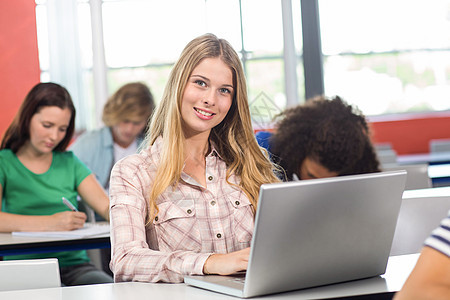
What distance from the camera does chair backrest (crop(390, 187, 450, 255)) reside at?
208 cm

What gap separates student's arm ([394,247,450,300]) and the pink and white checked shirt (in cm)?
79

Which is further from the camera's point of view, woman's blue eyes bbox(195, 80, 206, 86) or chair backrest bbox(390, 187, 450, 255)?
chair backrest bbox(390, 187, 450, 255)

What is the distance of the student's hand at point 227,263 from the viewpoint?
1.42 meters

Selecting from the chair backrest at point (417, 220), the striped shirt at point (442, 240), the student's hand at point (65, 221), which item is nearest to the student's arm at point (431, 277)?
the striped shirt at point (442, 240)

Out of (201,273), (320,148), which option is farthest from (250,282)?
(320,148)

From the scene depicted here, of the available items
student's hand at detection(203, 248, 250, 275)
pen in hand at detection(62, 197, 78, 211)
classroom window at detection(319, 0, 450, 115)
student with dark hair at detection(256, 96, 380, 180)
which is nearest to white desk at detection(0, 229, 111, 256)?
pen in hand at detection(62, 197, 78, 211)

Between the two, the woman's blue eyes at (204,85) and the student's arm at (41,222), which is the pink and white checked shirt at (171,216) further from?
the student's arm at (41,222)

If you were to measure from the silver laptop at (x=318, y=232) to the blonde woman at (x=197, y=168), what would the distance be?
0.40 meters

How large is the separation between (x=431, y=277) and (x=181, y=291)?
0.71 metres

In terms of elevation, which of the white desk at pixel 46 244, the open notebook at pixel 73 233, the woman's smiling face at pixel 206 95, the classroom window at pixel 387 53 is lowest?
the white desk at pixel 46 244

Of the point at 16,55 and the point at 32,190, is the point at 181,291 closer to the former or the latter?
the point at 32,190

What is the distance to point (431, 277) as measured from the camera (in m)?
0.84

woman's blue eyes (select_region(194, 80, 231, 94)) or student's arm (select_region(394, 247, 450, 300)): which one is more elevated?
woman's blue eyes (select_region(194, 80, 231, 94))

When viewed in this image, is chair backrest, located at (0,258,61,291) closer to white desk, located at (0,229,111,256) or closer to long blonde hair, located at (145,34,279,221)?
long blonde hair, located at (145,34,279,221)
